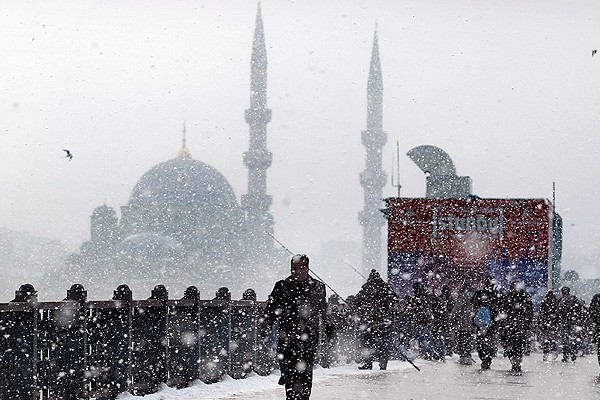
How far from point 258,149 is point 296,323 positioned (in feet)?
442

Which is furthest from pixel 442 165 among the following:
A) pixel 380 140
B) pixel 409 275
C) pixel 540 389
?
pixel 380 140

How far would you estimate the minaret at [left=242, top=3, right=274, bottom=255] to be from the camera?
473 ft

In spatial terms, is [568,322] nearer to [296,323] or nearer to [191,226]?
[296,323]

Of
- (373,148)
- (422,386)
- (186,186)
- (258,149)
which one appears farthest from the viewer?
(186,186)

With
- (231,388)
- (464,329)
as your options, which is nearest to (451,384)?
(231,388)

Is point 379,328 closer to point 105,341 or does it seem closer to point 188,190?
point 105,341

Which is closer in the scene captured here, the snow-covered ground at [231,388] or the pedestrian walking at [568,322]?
the snow-covered ground at [231,388]

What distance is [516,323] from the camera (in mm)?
20109

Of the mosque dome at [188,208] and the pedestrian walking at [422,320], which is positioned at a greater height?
the mosque dome at [188,208]

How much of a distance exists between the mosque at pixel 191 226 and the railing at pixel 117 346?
13365 centimetres

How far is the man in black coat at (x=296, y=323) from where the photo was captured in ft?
33.5

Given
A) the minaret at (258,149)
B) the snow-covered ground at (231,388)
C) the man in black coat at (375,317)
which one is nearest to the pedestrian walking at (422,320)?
the man in black coat at (375,317)

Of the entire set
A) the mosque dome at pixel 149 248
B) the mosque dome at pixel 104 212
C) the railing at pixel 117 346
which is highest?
the mosque dome at pixel 104 212

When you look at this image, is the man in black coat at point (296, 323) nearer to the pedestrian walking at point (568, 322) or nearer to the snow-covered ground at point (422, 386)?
the snow-covered ground at point (422, 386)
